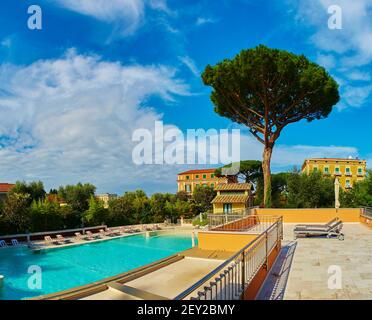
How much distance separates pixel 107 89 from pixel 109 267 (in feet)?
26.6

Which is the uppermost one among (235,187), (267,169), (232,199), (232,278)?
(267,169)

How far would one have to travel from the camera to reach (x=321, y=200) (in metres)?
22.5

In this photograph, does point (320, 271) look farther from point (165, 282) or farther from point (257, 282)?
point (165, 282)

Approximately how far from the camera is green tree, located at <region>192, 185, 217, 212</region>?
3659 centimetres

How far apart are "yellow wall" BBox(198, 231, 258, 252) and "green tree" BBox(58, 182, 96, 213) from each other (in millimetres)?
19666

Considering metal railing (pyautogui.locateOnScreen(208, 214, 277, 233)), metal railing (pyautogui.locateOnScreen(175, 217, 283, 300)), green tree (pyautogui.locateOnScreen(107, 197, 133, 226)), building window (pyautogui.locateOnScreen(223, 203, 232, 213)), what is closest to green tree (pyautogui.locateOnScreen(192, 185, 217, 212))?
building window (pyautogui.locateOnScreen(223, 203, 232, 213))

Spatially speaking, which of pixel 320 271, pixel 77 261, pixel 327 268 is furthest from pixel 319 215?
pixel 77 261

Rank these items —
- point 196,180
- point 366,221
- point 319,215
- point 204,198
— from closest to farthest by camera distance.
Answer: point 366,221, point 319,215, point 204,198, point 196,180

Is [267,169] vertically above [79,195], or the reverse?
[267,169]

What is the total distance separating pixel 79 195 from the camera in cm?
2875

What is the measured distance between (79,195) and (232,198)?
15.4 meters

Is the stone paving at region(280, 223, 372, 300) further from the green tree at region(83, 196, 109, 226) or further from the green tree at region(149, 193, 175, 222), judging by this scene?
the green tree at region(149, 193, 175, 222)
